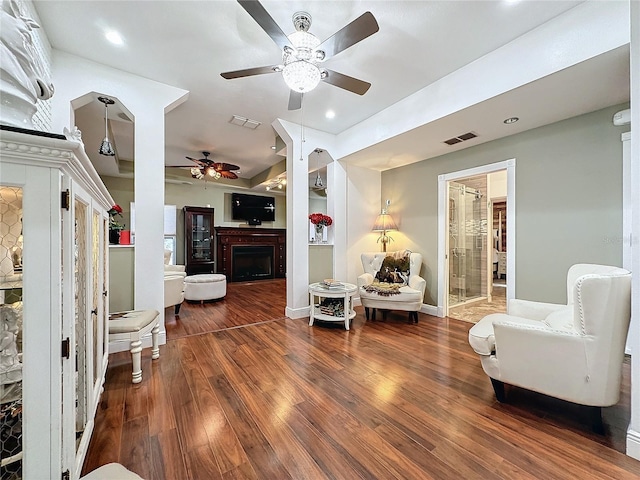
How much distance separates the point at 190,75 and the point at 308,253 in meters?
2.69

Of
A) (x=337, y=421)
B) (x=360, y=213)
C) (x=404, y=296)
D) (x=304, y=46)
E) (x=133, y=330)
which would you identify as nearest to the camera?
(x=337, y=421)

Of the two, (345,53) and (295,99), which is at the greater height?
(345,53)

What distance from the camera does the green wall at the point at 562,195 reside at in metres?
2.67

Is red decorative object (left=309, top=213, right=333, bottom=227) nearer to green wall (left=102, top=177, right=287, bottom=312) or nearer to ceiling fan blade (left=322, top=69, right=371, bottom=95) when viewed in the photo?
ceiling fan blade (left=322, top=69, right=371, bottom=95)

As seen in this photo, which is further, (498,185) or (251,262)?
(251,262)

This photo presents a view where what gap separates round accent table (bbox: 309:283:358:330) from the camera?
348 cm

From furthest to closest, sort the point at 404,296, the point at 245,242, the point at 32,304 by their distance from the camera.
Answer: the point at 245,242
the point at 404,296
the point at 32,304

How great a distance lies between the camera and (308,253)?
4.19 metres

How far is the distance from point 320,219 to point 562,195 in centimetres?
305

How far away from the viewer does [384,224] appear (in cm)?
471

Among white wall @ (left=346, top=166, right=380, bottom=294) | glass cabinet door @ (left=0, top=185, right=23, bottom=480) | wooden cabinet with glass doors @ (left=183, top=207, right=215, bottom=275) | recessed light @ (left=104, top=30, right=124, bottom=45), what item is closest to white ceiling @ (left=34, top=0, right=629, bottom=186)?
recessed light @ (left=104, top=30, right=124, bottom=45)

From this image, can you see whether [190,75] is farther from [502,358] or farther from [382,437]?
[502,358]

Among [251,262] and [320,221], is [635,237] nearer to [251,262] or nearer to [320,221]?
[320,221]

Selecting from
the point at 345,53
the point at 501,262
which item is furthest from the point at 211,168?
the point at 501,262
